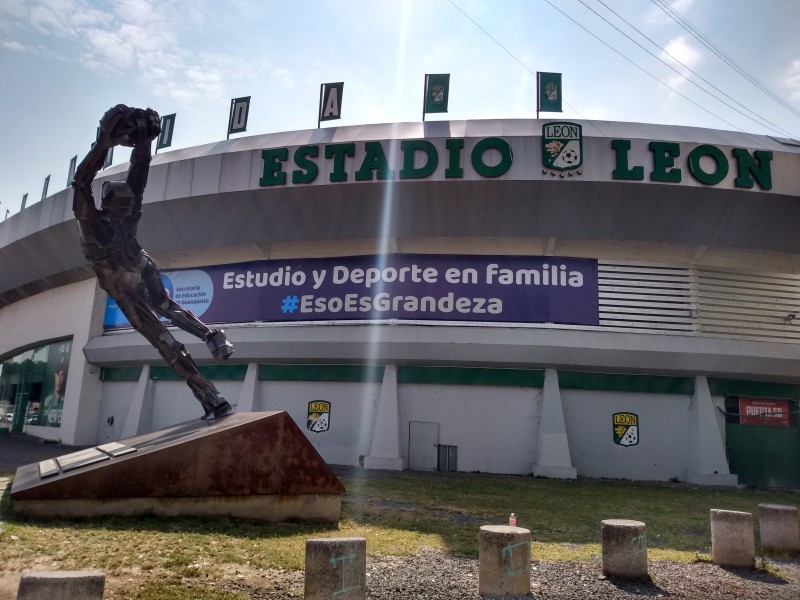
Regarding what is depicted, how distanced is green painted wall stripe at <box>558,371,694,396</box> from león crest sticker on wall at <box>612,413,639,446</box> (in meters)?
0.96

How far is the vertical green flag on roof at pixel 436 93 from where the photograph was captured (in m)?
23.1

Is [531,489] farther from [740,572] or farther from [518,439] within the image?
[740,572]

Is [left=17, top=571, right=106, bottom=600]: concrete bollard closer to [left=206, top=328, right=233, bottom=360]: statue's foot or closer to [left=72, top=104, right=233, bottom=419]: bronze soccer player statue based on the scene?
[left=72, top=104, right=233, bottom=419]: bronze soccer player statue

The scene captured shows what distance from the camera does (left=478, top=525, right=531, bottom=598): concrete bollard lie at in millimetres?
6434

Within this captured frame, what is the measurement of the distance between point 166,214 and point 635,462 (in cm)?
2054

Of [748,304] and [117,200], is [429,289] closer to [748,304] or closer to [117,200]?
[748,304]

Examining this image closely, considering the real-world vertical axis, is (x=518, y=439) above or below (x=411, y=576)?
above

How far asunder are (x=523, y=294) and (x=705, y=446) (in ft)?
26.9

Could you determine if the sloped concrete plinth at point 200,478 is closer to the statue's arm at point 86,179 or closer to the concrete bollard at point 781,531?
the statue's arm at point 86,179

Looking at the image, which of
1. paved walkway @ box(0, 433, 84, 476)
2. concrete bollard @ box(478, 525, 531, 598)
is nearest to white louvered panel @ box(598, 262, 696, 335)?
concrete bollard @ box(478, 525, 531, 598)

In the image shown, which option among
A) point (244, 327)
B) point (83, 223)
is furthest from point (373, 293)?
point (83, 223)

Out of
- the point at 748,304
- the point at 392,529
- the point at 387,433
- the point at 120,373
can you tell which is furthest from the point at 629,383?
the point at 120,373

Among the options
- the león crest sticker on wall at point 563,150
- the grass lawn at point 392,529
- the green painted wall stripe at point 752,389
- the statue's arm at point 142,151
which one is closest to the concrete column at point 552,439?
the grass lawn at point 392,529

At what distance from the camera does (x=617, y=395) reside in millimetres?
20516
